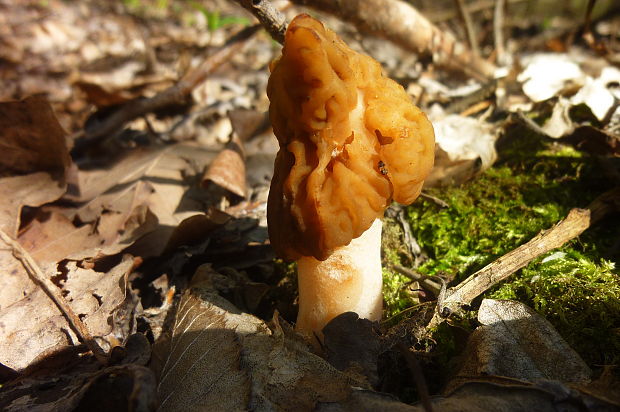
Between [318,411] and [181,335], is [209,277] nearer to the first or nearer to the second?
[181,335]

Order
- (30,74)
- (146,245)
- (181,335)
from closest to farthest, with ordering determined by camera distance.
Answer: (181,335), (146,245), (30,74)

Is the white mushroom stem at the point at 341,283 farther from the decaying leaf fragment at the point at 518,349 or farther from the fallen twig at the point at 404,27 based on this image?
the fallen twig at the point at 404,27

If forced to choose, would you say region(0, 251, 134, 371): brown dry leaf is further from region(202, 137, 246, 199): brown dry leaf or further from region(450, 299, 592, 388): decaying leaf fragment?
region(450, 299, 592, 388): decaying leaf fragment

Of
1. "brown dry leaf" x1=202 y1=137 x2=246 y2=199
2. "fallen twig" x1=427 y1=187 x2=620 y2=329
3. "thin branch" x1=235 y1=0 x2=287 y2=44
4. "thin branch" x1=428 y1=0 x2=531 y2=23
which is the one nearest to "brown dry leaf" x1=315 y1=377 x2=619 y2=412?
"fallen twig" x1=427 y1=187 x2=620 y2=329

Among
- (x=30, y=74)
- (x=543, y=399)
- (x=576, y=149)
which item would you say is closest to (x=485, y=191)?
(x=576, y=149)

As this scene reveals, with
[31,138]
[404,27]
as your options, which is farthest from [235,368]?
[404,27]

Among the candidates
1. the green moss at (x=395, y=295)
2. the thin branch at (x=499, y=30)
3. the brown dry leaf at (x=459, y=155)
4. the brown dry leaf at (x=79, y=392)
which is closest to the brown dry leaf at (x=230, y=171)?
the green moss at (x=395, y=295)
